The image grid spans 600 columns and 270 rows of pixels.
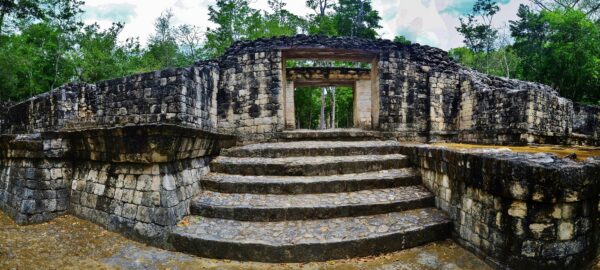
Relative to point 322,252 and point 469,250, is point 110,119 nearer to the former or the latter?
point 322,252

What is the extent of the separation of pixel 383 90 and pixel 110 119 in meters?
7.90

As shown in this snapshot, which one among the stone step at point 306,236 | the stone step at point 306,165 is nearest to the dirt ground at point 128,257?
the stone step at point 306,236

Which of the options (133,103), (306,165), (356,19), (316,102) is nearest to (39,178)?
(133,103)

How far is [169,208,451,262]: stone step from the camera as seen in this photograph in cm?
319

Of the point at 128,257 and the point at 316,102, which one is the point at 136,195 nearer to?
the point at 128,257

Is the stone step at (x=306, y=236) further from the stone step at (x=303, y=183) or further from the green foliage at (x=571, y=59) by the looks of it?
the green foliage at (x=571, y=59)

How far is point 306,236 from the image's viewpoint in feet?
11.0

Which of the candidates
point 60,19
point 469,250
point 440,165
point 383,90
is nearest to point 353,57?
point 383,90

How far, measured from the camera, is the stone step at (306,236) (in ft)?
10.5

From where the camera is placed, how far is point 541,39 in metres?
19.7

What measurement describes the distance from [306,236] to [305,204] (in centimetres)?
62

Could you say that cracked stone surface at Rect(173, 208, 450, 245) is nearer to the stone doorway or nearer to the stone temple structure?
the stone temple structure

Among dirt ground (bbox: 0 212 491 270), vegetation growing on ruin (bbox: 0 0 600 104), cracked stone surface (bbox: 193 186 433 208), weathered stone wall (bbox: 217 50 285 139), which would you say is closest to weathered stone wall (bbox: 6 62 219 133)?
weathered stone wall (bbox: 217 50 285 139)

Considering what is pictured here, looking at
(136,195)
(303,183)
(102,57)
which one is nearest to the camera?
(136,195)
